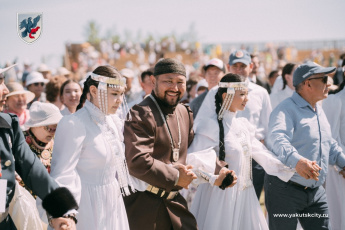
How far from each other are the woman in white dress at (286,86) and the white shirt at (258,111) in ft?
3.76

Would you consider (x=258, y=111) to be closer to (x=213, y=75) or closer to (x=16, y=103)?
(x=213, y=75)

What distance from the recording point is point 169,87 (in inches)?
163

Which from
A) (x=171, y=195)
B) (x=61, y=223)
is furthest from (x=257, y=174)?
(x=61, y=223)

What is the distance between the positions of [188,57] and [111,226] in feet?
120

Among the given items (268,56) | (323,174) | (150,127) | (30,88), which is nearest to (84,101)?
(150,127)

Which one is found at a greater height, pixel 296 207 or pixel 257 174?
A: pixel 296 207

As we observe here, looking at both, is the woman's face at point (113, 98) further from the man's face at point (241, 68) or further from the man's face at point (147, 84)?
the man's face at point (147, 84)

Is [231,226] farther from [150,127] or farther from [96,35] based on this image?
[96,35]

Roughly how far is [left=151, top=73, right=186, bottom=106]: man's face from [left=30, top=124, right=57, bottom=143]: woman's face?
3.60ft

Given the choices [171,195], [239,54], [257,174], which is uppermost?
[239,54]

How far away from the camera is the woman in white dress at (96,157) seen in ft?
11.4

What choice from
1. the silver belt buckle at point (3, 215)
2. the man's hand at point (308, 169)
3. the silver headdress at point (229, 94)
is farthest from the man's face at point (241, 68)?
the silver belt buckle at point (3, 215)

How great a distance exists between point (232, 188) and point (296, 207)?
2.26ft

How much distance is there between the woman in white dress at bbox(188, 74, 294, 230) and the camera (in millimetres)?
4664
